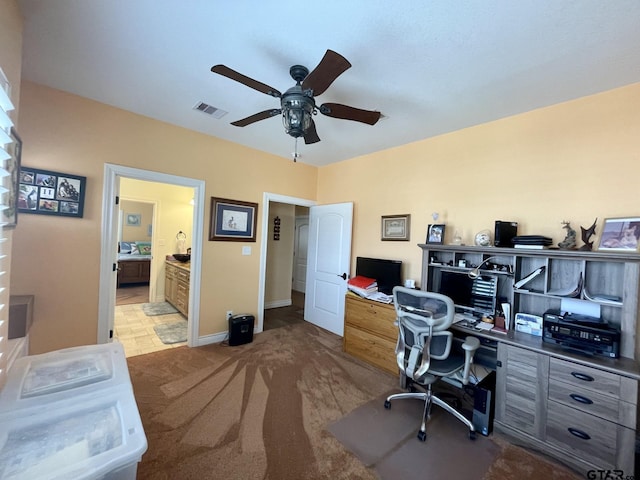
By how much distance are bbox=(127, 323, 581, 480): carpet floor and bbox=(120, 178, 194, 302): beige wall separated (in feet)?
8.98

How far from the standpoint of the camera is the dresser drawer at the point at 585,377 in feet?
5.28

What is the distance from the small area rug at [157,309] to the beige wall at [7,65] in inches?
141

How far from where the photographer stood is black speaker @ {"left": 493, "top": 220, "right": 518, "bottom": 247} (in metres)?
2.35

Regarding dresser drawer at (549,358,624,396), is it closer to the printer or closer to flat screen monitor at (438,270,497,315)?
the printer

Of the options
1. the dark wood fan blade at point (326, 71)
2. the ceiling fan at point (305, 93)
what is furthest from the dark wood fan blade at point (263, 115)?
the dark wood fan blade at point (326, 71)

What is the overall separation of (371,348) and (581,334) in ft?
6.02

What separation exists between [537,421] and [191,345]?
353 cm

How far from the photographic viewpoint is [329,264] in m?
4.17

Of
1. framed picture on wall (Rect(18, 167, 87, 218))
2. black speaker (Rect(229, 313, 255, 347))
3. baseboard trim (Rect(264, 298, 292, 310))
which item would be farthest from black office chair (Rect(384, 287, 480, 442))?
baseboard trim (Rect(264, 298, 292, 310))

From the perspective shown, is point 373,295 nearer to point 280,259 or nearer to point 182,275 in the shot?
point 280,259

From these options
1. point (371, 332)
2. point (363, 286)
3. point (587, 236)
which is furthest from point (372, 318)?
point (587, 236)

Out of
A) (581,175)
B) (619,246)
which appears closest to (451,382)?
(619,246)

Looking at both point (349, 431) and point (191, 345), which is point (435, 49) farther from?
point (191, 345)

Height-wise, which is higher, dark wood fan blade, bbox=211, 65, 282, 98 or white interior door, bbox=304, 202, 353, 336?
dark wood fan blade, bbox=211, 65, 282, 98
